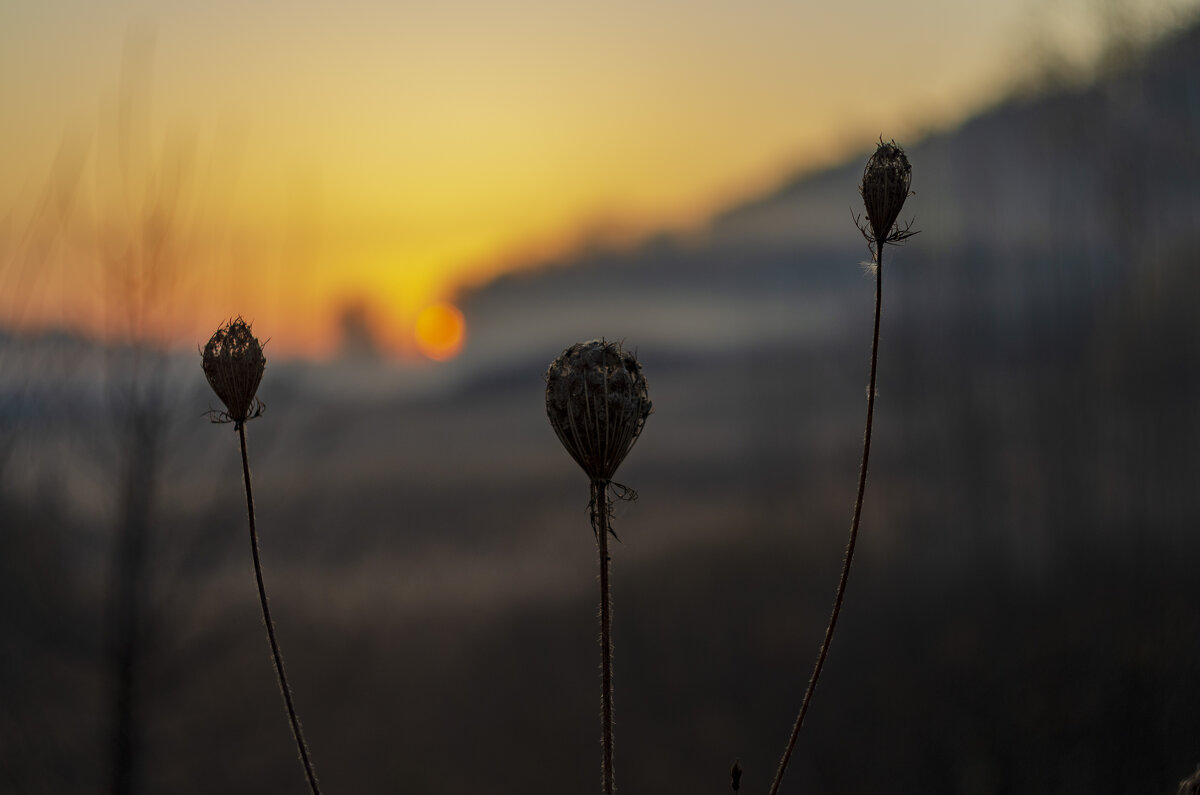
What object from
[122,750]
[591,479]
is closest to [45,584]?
[122,750]

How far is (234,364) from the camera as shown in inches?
159

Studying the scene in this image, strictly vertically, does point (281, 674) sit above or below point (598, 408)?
below

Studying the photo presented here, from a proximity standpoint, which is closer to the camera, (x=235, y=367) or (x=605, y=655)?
(x=605, y=655)

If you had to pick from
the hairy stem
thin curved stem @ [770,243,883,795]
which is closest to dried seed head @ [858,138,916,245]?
thin curved stem @ [770,243,883,795]

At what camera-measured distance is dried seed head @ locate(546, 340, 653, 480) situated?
3.41 meters

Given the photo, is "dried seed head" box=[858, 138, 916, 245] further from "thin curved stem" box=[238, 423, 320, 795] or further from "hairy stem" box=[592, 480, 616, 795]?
"thin curved stem" box=[238, 423, 320, 795]

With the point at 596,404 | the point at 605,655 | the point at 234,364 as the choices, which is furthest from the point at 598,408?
the point at 234,364

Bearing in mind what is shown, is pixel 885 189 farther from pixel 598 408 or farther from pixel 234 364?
pixel 234 364

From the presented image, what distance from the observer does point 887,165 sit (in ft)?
12.8

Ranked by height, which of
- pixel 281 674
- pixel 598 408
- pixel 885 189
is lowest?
pixel 281 674

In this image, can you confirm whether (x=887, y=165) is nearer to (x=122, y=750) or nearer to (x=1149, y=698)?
(x=122, y=750)

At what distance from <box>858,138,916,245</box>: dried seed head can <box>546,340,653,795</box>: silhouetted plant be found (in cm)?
119

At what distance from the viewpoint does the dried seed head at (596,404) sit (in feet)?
11.2

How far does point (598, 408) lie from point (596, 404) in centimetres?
2
